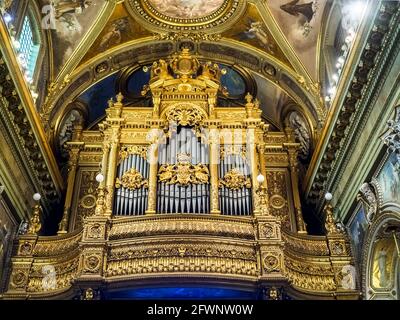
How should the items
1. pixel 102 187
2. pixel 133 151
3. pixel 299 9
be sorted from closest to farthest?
pixel 102 187
pixel 133 151
pixel 299 9

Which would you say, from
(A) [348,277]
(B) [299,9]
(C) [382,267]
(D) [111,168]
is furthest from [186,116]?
(C) [382,267]

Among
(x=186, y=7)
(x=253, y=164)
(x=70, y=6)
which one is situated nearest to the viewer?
(x=253, y=164)

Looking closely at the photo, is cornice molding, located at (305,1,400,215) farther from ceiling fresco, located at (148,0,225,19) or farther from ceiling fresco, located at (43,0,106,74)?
ceiling fresco, located at (43,0,106,74)

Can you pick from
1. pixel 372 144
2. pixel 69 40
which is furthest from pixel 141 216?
pixel 69 40

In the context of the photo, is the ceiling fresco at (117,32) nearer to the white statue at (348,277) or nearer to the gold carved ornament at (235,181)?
the gold carved ornament at (235,181)

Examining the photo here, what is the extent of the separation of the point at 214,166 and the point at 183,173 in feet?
2.65

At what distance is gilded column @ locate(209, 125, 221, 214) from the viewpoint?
41.4ft

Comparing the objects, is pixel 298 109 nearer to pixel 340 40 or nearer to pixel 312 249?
pixel 340 40

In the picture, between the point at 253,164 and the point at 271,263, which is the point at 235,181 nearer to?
the point at 253,164

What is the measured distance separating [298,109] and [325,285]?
19.8 ft

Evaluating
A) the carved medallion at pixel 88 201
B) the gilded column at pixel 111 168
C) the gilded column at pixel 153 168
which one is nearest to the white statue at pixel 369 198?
the gilded column at pixel 153 168

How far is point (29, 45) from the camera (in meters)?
14.4

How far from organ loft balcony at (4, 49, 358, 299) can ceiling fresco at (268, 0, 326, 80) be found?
210 cm

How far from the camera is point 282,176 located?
51.5ft
